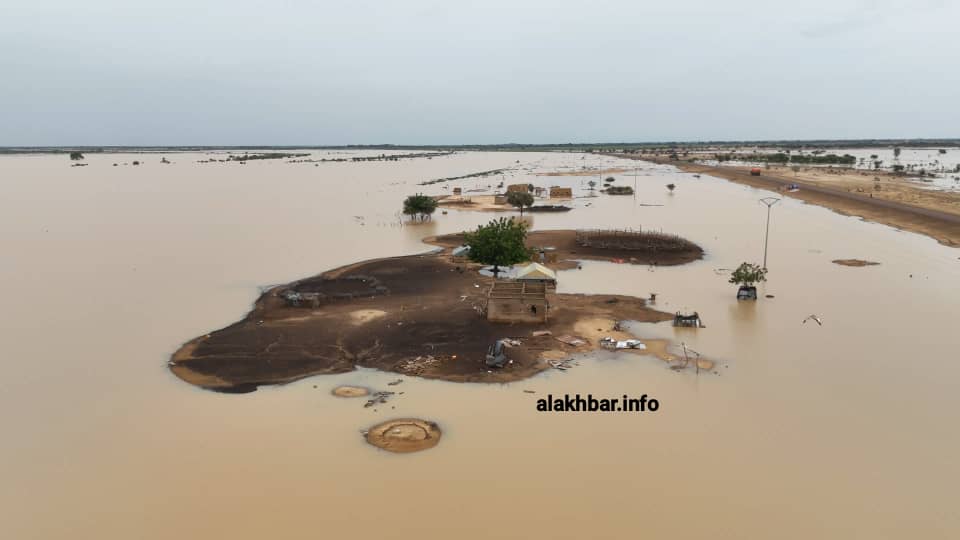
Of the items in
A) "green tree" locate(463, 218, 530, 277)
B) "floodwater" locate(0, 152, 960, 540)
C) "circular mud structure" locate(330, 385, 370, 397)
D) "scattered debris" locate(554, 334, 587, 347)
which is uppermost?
"green tree" locate(463, 218, 530, 277)

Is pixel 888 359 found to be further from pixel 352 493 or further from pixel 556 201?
pixel 556 201

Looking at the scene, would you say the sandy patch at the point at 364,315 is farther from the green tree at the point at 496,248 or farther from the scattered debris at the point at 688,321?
the scattered debris at the point at 688,321

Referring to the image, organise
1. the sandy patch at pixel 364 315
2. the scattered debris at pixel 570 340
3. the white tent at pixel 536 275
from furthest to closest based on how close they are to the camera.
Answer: the white tent at pixel 536 275 → the sandy patch at pixel 364 315 → the scattered debris at pixel 570 340

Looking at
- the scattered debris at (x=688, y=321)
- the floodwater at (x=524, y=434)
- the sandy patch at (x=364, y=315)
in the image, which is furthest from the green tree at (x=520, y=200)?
the scattered debris at (x=688, y=321)

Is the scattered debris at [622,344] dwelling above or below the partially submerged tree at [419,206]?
below

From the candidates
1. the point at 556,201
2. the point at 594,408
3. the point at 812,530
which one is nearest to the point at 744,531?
the point at 812,530

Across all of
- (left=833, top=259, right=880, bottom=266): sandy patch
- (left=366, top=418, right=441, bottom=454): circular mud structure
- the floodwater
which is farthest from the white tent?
(left=833, top=259, right=880, bottom=266): sandy patch

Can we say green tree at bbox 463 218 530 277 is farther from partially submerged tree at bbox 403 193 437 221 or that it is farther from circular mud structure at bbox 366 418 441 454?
partially submerged tree at bbox 403 193 437 221

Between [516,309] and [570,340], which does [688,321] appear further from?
[516,309]
